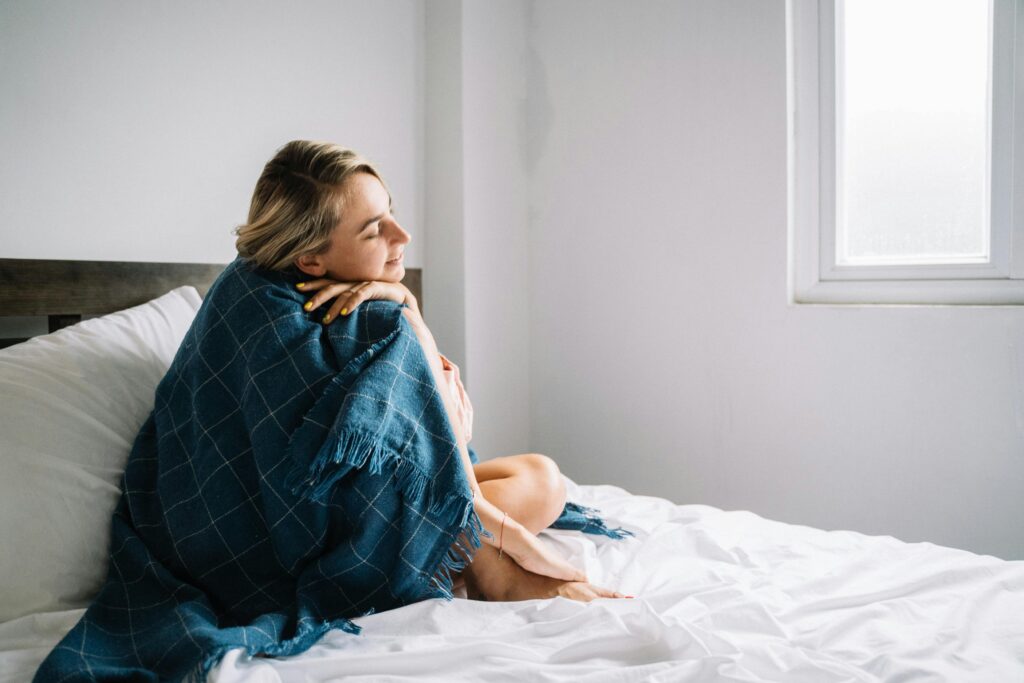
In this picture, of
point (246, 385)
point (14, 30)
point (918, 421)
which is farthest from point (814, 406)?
point (14, 30)

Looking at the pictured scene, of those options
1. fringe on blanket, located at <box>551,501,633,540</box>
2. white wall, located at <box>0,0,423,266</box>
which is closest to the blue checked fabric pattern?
fringe on blanket, located at <box>551,501,633,540</box>

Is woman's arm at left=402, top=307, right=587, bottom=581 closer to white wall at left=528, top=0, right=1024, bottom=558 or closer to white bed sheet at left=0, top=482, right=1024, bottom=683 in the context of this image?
white bed sheet at left=0, top=482, right=1024, bottom=683

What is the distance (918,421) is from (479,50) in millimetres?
1689

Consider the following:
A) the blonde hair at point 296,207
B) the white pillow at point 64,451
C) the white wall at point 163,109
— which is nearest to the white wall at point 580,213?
the white wall at point 163,109

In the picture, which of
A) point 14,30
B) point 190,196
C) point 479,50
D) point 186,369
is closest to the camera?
point 186,369

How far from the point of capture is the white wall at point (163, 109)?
1.45 meters

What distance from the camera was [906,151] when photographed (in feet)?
6.66

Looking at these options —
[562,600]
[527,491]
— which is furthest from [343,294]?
[562,600]

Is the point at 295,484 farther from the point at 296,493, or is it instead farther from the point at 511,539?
the point at 511,539

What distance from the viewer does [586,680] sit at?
0.85m

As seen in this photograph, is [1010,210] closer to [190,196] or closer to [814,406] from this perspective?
[814,406]

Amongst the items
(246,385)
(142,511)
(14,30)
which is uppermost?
(14,30)

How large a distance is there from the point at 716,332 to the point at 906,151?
0.70 metres

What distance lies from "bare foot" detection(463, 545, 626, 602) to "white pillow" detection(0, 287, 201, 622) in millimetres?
555
